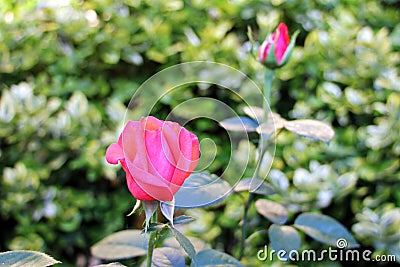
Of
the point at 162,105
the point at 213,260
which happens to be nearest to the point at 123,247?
the point at 213,260

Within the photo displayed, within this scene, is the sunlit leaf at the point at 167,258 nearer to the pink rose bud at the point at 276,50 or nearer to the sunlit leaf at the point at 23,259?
the sunlit leaf at the point at 23,259

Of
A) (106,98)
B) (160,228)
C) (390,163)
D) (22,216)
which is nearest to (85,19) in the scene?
(106,98)

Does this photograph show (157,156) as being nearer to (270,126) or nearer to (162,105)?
(270,126)

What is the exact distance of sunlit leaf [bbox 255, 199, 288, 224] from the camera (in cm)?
74

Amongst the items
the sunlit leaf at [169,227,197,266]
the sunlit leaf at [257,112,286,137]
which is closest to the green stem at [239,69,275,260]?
the sunlit leaf at [257,112,286,137]

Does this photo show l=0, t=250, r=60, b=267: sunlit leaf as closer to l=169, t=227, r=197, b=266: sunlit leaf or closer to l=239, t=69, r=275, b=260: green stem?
l=169, t=227, r=197, b=266: sunlit leaf

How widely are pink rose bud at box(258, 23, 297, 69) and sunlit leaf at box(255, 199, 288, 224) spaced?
0.20 m

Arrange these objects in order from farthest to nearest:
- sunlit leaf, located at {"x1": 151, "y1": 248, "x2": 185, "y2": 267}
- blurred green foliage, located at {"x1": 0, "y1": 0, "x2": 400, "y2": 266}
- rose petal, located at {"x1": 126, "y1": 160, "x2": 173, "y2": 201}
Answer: blurred green foliage, located at {"x1": 0, "y1": 0, "x2": 400, "y2": 266} → sunlit leaf, located at {"x1": 151, "y1": 248, "x2": 185, "y2": 267} → rose petal, located at {"x1": 126, "y1": 160, "x2": 173, "y2": 201}

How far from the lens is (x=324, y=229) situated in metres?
0.75

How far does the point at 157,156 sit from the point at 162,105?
87 centimetres

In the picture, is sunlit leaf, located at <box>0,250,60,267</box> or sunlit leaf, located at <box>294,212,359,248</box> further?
sunlit leaf, located at <box>294,212,359,248</box>

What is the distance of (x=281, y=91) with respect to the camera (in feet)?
5.17

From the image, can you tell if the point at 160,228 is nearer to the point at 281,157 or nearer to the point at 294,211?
the point at 294,211

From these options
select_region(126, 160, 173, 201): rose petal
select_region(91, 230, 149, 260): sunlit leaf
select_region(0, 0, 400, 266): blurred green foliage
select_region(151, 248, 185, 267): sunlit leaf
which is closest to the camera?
select_region(126, 160, 173, 201): rose petal
